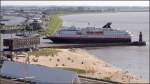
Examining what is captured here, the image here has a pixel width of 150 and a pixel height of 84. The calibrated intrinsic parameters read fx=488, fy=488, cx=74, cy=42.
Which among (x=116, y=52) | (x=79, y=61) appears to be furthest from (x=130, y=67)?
(x=116, y=52)

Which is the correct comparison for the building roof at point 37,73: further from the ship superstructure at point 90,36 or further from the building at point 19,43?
the ship superstructure at point 90,36

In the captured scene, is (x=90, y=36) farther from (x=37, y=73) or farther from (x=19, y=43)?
(x=37, y=73)

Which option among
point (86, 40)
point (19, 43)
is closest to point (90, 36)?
point (86, 40)

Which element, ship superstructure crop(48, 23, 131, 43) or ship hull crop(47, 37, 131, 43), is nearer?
ship hull crop(47, 37, 131, 43)

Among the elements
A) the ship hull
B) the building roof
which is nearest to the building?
the ship hull

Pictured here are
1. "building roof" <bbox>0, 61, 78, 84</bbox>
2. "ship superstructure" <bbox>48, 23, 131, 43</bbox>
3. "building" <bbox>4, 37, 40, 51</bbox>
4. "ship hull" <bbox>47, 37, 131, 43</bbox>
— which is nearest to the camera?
"building roof" <bbox>0, 61, 78, 84</bbox>

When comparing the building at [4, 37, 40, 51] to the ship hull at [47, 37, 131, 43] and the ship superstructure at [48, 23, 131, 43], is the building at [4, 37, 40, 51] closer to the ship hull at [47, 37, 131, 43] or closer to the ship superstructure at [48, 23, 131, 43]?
the ship hull at [47, 37, 131, 43]

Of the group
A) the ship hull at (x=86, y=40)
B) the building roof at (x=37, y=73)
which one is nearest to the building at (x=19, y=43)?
the ship hull at (x=86, y=40)

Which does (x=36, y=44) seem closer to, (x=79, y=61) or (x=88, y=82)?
(x=79, y=61)
